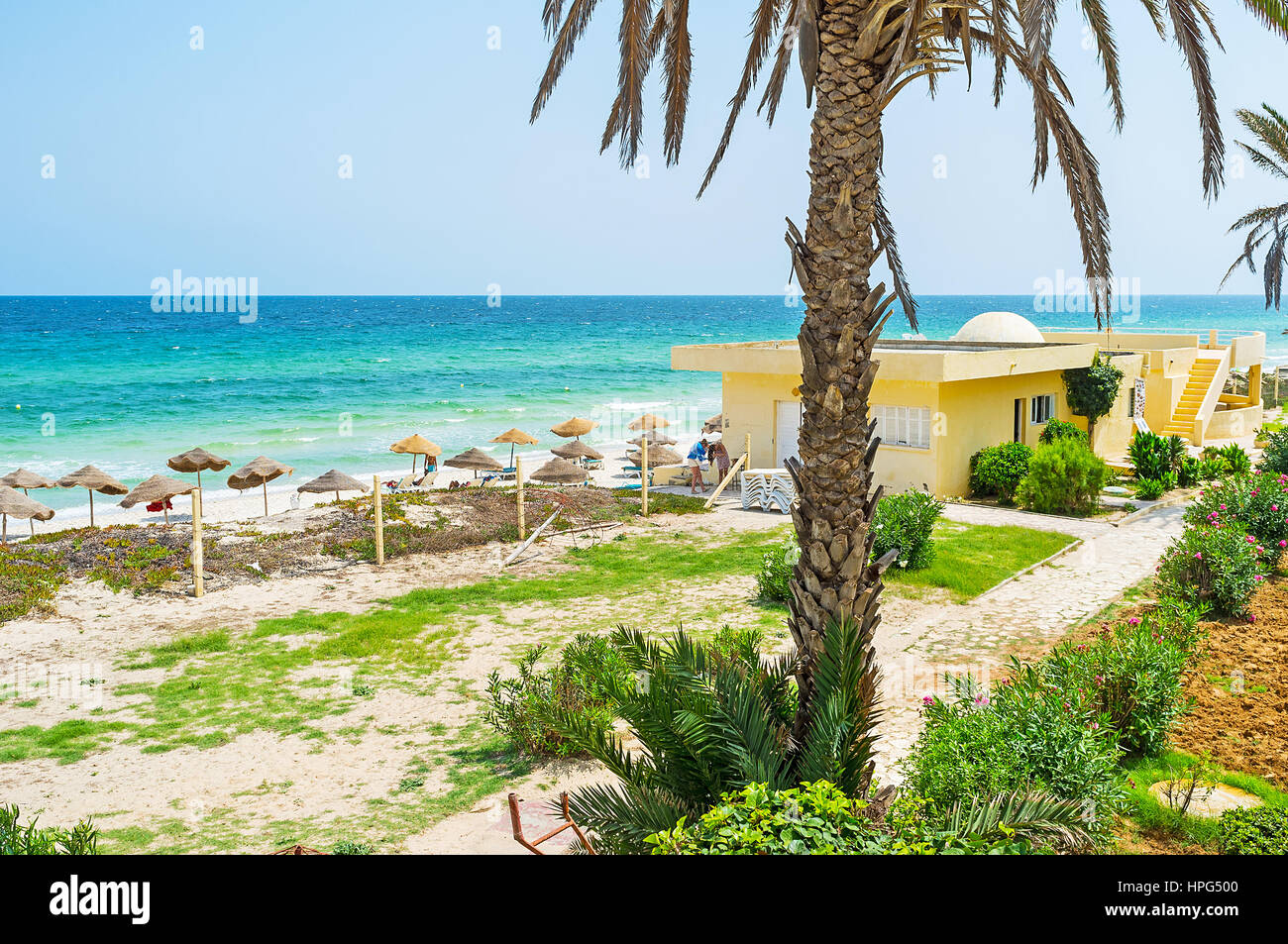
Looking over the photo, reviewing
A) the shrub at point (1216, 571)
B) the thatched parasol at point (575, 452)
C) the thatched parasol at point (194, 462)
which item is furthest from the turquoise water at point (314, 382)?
the shrub at point (1216, 571)

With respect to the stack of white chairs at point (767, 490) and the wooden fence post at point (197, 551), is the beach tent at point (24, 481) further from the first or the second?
the stack of white chairs at point (767, 490)

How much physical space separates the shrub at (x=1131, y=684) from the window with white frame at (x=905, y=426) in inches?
508

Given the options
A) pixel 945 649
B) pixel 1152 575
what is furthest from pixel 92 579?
pixel 1152 575

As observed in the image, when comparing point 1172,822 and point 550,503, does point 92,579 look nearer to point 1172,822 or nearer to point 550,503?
point 550,503

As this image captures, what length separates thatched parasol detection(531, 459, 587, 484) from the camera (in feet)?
80.5

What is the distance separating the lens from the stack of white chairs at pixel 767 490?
2241 cm

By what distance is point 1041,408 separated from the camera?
24.8m

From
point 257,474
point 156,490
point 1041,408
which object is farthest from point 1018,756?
point 257,474

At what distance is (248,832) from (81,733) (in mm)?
3856

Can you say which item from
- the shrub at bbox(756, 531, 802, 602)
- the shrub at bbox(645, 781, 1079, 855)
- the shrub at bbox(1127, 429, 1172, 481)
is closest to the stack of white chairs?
the shrub at bbox(756, 531, 802, 602)

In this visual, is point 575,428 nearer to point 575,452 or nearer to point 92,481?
point 575,452

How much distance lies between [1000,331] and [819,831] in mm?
26060

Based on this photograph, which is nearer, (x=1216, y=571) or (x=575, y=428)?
(x=1216, y=571)

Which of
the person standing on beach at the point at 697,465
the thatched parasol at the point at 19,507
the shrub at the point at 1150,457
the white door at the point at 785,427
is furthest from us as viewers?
the person standing on beach at the point at 697,465
